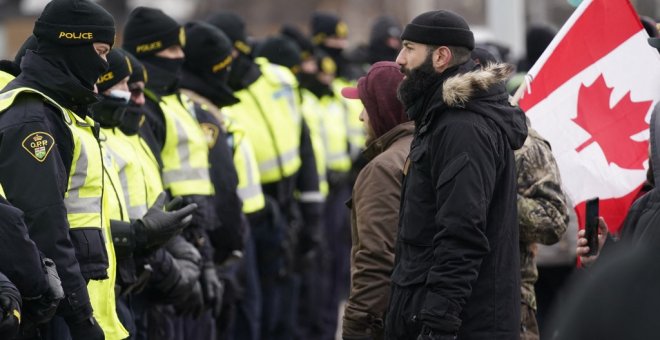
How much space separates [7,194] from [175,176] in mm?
2497

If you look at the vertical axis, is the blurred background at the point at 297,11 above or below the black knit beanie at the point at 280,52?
below

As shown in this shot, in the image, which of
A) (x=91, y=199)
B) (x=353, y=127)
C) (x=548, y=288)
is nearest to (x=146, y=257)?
(x=91, y=199)

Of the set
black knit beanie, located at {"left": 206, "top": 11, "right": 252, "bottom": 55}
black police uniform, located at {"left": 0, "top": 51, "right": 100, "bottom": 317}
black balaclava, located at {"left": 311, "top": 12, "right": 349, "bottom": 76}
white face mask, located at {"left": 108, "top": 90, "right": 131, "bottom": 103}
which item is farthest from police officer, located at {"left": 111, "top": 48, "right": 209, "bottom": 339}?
black balaclava, located at {"left": 311, "top": 12, "right": 349, "bottom": 76}

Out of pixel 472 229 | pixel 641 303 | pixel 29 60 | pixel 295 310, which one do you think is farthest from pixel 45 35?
pixel 295 310

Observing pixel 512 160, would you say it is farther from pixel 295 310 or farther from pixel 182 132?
pixel 295 310

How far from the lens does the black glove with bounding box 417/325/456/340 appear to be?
19.5 feet

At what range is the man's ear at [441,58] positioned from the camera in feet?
20.8

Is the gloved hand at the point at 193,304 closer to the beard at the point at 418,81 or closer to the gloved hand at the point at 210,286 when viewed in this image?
the gloved hand at the point at 210,286

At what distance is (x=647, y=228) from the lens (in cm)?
554

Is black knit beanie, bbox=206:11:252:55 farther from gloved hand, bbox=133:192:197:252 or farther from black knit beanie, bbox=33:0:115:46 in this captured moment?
black knit beanie, bbox=33:0:115:46

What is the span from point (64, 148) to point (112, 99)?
1.26m

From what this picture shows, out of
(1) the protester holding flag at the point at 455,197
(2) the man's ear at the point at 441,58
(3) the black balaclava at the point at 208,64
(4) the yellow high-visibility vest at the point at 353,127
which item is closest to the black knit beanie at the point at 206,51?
(3) the black balaclava at the point at 208,64

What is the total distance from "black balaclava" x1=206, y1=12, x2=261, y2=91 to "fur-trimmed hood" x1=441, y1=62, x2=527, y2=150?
172 inches

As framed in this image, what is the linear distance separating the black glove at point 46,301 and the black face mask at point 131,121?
2.04 meters
